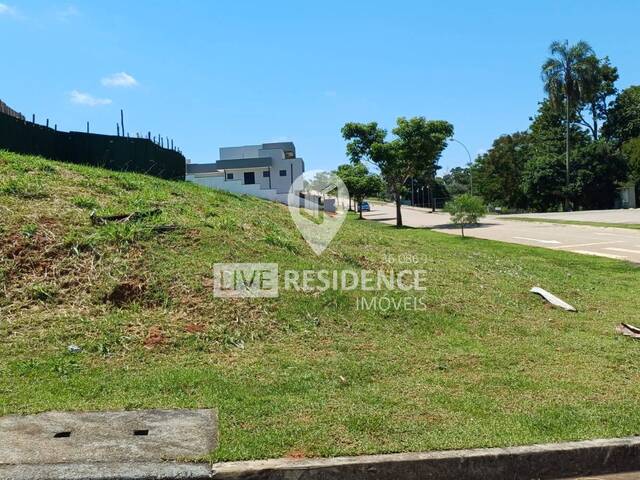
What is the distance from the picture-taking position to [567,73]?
47.7m

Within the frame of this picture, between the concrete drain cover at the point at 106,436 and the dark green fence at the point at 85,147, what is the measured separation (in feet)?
31.0

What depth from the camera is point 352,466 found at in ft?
10.6

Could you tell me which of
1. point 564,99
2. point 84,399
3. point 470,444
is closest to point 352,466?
point 470,444

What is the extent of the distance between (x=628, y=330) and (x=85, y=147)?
533 inches

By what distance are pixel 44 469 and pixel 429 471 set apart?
2.23 metres

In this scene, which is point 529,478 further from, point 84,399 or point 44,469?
point 84,399

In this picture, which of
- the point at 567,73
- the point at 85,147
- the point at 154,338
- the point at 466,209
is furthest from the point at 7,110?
the point at 567,73

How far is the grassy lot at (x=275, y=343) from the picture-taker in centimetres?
389

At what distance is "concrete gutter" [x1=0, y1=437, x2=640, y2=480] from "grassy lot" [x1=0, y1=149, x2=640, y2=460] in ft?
0.39

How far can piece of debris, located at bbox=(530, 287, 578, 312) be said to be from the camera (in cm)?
768

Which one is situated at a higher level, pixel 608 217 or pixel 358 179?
pixel 358 179

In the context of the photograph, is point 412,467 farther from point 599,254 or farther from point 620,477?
point 599,254

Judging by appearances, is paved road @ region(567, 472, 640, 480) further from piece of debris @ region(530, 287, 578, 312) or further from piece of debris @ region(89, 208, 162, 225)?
piece of debris @ region(89, 208, 162, 225)

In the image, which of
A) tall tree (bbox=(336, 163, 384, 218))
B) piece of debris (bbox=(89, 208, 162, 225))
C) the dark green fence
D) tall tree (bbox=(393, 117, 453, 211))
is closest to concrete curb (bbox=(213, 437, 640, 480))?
piece of debris (bbox=(89, 208, 162, 225))
